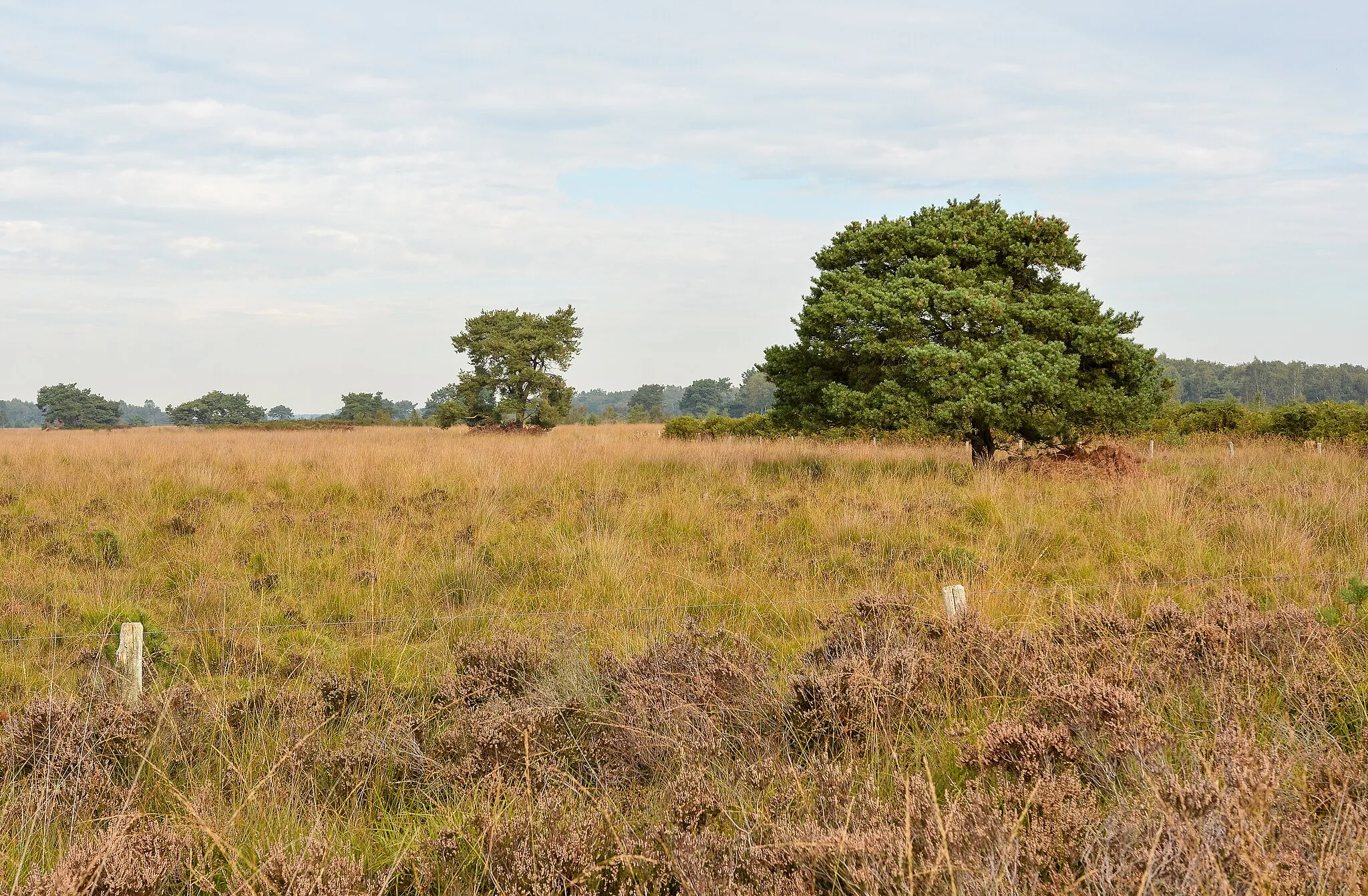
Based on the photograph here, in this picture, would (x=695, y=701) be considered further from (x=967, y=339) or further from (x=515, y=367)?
(x=515, y=367)

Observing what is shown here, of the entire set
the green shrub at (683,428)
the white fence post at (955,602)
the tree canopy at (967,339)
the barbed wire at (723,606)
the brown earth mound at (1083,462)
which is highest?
the tree canopy at (967,339)

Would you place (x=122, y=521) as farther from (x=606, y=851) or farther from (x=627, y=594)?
(x=606, y=851)

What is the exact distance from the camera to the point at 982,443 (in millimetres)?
14695

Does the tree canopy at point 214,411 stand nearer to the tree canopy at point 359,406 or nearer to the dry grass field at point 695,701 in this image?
the tree canopy at point 359,406

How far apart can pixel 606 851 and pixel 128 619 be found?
5.66 meters

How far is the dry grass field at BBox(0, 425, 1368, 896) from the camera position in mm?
2867

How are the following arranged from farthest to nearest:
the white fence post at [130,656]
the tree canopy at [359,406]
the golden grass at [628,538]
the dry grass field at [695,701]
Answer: the tree canopy at [359,406] → the golden grass at [628,538] → the white fence post at [130,656] → the dry grass field at [695,701]

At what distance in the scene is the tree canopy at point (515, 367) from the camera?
3772 centimetres

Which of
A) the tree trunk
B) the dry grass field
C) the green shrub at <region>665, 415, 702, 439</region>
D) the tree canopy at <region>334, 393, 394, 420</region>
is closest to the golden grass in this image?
the dry grass field

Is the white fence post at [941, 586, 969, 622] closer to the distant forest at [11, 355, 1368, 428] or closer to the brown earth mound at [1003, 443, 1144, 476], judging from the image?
the brown earth mound at [1003, 443, 1144, 476]

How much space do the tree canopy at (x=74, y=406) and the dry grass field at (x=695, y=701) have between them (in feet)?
329

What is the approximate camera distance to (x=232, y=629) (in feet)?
21.5

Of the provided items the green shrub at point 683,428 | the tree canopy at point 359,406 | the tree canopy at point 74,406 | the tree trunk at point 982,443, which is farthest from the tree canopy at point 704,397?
the tree trunk at point 982,443

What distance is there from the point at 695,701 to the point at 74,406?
110m
